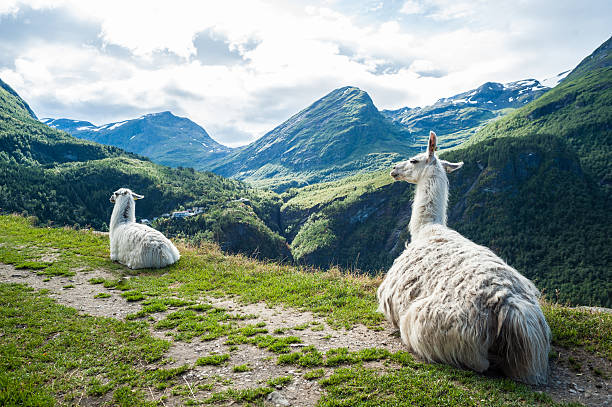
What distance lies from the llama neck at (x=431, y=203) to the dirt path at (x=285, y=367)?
2.94m

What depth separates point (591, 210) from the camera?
140 m

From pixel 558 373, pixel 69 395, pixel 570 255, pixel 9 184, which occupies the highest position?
pixel 9 184

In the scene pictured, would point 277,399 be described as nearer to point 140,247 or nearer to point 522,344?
point 522,344

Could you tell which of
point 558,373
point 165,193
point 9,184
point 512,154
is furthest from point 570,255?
point 9,184

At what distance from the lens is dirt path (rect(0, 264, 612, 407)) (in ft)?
15.7

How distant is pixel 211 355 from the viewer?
609 centimetres

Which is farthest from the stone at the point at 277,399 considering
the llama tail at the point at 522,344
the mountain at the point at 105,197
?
the mountain at the point at 105,197

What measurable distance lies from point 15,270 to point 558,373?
53.3ft

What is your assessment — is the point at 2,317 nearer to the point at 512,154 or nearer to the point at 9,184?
the point at 9,184

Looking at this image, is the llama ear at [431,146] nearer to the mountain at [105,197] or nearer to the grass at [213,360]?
the grass at [213,360]

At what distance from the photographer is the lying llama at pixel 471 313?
194 inches

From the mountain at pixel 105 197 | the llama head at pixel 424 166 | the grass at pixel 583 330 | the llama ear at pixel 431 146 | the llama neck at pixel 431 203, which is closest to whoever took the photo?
the grass at pixel 583 330

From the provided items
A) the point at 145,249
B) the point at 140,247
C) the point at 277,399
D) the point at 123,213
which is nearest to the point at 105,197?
the point at 123,213

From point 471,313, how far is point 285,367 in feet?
10.6
